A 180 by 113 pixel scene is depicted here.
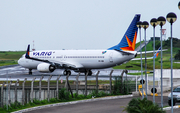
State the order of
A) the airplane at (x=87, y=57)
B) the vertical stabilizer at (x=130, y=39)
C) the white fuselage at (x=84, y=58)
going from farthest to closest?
the white fuselage at (x=84, y=58) < the airplane at (x=87, y=57) < the vertical stabilizer at (x=130, y=39)

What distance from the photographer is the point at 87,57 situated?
50.6 m

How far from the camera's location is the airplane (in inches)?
1850

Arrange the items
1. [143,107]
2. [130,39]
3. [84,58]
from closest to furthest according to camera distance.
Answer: [143,107]
[130,39]
[84,58]

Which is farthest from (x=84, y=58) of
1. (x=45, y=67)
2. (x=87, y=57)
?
(x=45, y=67)

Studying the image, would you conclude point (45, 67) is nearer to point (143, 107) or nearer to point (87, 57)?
point (87, 57)

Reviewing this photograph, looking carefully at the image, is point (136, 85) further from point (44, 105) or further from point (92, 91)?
point (44, 105)

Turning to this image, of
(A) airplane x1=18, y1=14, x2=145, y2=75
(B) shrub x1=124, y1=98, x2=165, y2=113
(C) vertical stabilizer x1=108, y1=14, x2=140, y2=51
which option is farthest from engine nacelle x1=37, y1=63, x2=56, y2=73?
(B) shrub x1=124, y1=98, x2=165, y2=113

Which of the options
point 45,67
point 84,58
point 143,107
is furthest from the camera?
point 84,58

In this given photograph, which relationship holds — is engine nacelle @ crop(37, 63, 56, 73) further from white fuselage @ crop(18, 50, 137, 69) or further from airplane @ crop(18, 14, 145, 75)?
white fuselage @ crop(18, 50, 137, 69)

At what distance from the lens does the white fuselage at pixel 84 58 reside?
157 ft

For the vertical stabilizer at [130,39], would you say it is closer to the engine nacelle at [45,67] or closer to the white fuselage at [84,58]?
the white fuselage at [84,58]

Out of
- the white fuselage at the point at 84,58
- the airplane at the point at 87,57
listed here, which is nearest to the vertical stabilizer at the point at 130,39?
the airplane at the point at 87,57

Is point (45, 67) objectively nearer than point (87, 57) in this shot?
Yes

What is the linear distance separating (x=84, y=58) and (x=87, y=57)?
1.90 feet
